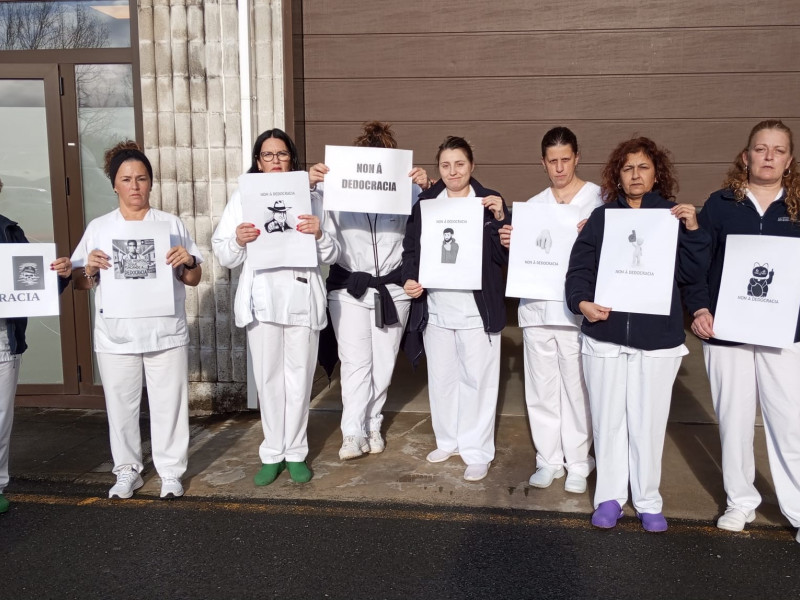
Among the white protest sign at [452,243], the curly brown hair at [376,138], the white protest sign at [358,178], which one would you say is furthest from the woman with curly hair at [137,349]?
the white protest sign at [452,243]

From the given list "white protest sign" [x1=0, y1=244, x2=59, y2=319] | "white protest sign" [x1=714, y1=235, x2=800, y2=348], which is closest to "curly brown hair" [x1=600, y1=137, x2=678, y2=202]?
"white protest sign" [x1=714, y1=235, x2=800, y2=348]

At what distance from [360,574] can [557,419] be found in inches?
56.7

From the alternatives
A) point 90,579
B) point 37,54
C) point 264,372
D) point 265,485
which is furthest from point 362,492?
point 37,54

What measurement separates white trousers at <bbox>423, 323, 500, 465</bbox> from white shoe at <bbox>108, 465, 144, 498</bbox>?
1647 millimetres

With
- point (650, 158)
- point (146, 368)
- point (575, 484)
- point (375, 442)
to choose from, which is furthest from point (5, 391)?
point (650, 158)

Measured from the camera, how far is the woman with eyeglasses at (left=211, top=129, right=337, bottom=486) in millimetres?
3785

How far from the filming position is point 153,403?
3.78 m

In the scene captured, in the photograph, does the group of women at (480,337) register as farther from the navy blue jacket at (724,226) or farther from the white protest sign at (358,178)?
the white protest sign at (358,178)

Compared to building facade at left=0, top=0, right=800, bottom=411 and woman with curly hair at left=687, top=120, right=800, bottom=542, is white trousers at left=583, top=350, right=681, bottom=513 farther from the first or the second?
building facade at left=0, top=0, right=800, bottom=411

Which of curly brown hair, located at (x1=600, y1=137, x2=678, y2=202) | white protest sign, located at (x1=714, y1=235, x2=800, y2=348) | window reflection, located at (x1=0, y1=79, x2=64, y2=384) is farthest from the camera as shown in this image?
window reflection, located at (x1=0, y1=79, x2=64, y2=384)

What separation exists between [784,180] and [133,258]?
9.71ft

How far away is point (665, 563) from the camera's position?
308 cm

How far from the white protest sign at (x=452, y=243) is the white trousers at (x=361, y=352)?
0.45 metres

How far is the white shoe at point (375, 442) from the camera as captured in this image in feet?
14.6
